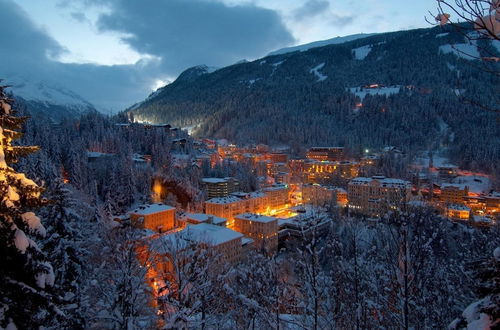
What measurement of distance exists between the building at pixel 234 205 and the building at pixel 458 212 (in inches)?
1187

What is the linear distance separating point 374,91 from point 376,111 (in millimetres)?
28649

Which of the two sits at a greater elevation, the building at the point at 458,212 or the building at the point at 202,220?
the building at the point at 202,220

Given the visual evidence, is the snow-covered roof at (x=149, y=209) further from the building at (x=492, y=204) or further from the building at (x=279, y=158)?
the building at (x=279, y=158)

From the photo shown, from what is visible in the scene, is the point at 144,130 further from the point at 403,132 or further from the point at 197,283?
the point at 403,132

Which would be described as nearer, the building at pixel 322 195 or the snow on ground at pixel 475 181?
the building at pixel 322 195

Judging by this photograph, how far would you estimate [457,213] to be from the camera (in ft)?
158

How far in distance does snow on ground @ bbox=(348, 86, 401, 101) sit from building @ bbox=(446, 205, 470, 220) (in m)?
115

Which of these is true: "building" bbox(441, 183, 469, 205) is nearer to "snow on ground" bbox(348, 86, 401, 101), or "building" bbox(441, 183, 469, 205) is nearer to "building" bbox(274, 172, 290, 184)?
"building" bbox(274, 172, 290, 184)

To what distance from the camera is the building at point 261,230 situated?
126ft

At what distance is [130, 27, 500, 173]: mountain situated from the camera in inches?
4235

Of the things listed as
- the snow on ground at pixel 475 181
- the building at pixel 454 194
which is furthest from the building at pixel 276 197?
the snow on ground at pixel 475 181

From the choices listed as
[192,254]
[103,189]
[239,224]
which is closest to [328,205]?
[239,224]

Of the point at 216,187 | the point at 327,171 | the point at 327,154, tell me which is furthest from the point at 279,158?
the point at 216,187

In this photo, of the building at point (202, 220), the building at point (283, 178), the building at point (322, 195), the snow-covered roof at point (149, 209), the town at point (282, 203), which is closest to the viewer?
the town at point (282, 203)
